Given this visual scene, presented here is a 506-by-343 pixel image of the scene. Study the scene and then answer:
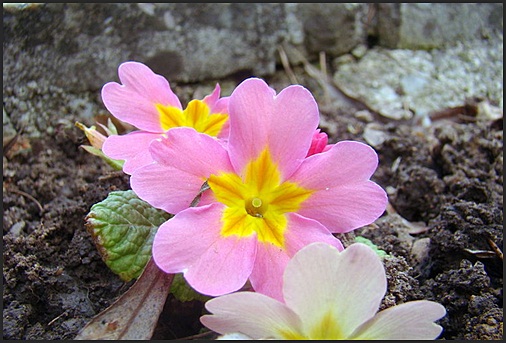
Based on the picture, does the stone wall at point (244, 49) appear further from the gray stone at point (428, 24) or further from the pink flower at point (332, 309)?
the pink flower at point (332, 309)

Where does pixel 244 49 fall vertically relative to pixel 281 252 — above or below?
below

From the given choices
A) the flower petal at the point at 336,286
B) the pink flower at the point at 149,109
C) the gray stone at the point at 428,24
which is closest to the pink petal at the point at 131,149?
the pink flower at the point at 149,109

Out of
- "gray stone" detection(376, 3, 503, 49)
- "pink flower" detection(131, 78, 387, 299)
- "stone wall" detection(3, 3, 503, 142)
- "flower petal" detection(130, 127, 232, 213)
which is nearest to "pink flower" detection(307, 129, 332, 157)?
"pink flower" detection(131, 78, 387, 299)

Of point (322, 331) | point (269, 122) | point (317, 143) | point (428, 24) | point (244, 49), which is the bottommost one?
point (428, 24)

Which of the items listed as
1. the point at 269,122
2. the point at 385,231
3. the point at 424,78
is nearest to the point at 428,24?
the point at 424,78

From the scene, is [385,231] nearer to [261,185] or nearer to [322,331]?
[261,185]

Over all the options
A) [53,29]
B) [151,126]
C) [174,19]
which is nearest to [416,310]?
[151,126]

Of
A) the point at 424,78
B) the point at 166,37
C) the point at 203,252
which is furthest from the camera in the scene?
the point at 424,78
